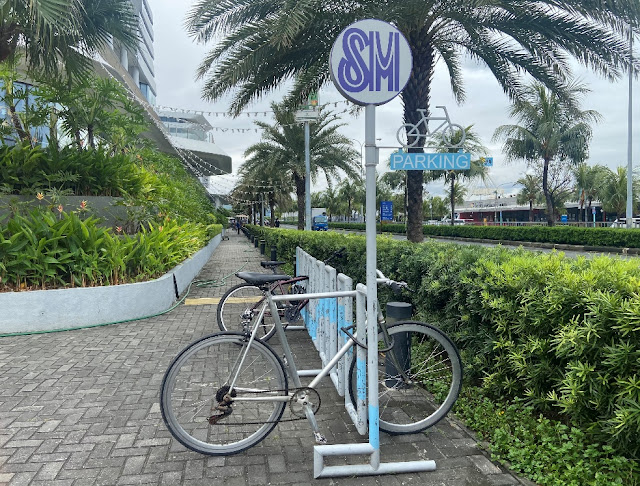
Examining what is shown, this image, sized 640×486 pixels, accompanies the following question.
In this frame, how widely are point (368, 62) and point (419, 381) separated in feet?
8.40

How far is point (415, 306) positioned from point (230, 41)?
679 centimetres

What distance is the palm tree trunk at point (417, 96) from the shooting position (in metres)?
8.58

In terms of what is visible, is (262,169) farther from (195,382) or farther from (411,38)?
(195,382)

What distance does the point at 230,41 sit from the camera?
905 centimetres

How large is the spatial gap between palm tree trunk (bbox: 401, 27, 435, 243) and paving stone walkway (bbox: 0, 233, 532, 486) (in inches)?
202

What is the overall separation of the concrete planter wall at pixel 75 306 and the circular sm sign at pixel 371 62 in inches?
198

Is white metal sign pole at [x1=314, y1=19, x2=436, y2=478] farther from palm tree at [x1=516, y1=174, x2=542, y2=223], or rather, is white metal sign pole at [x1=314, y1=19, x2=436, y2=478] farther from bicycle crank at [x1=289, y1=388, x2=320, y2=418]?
palm tree at [x1=516, y1=174, x2=542, y2=223]

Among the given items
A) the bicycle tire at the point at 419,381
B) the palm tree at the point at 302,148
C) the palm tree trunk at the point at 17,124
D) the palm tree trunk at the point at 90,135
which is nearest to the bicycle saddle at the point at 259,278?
the bicycle tire at the point at 419,381

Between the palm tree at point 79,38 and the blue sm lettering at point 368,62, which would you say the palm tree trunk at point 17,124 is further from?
the blue sm lettering at point 368,62

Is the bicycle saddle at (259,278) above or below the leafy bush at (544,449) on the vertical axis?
above

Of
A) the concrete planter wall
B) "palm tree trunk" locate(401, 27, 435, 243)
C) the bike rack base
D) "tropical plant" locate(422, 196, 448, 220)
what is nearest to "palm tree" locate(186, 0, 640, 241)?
"palm tree trunk" locate(401, 27, 435, 243)

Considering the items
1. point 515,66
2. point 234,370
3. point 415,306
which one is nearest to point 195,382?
point 234,370

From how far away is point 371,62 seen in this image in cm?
273

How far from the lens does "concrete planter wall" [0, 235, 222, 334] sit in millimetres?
5855
